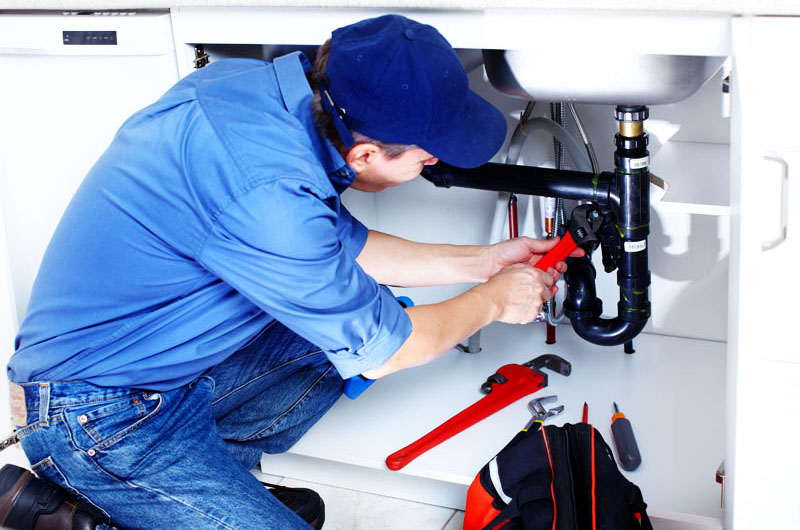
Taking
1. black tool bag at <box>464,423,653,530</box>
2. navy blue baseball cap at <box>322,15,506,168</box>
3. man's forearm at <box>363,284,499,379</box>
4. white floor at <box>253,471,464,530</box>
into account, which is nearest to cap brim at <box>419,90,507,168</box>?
navy blue baseball cap at <box>322,15,506,168</box>

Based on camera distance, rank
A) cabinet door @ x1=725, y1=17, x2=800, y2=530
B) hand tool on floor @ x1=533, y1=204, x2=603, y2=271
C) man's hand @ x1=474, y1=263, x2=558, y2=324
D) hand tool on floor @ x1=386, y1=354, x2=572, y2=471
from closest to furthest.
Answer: cabinet door @ x1=725, y1=17, x2=800, y2=530 < man's hand @ x1=474, y1=263, x2=558, y2=324 < hand tool on floor @ x1=533, y1=204, x2=603, y2=271 < hand tool on floor @ x1=386, y1=354, x2=572, y2=471

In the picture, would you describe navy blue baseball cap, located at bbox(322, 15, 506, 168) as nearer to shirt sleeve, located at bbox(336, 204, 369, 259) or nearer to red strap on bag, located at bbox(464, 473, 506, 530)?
shirt sleeve, located at bbox(336, 204, 369, 259)

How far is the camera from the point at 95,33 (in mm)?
1376

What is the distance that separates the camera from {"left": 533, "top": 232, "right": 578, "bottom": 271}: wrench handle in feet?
4.59

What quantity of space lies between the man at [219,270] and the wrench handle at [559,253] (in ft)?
0.30

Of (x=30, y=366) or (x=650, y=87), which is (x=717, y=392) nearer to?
(x=650, y=87)

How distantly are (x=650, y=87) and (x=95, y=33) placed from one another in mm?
829

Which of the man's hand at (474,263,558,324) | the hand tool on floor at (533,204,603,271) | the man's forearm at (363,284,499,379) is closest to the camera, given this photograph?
the man's forearm at (363,284,499,379)

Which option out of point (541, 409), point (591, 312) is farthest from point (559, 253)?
point (541, 409)

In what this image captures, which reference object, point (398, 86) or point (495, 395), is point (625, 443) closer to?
point (495, 395)

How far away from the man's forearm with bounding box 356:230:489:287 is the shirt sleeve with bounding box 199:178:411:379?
0.40 metres

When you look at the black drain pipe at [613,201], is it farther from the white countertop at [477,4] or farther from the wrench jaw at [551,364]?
Answer: the white countertop at [477,4]

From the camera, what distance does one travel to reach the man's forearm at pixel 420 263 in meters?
1.48

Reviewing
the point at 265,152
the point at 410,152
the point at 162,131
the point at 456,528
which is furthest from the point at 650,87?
the point at 456,528
